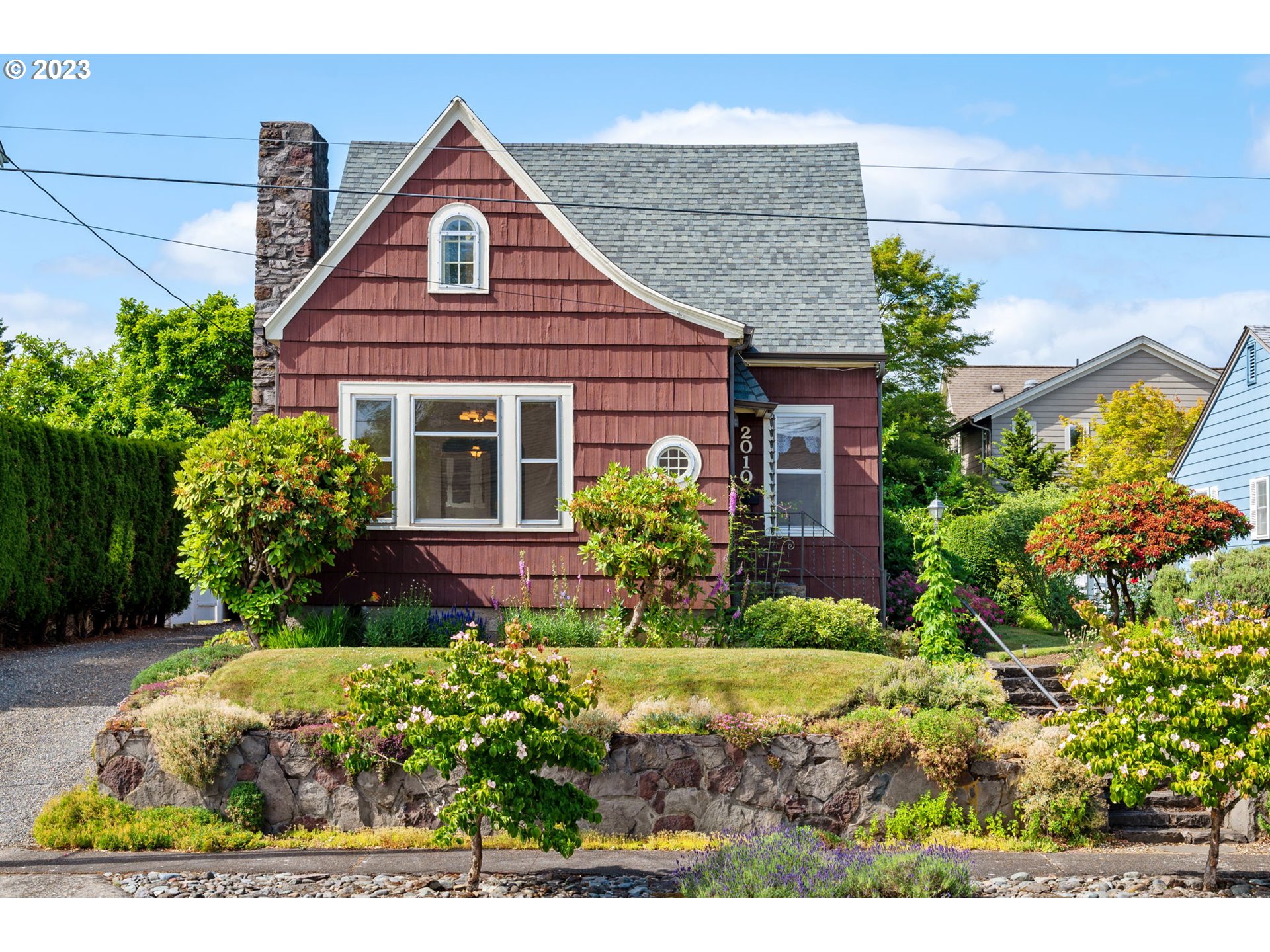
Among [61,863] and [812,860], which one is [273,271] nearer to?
[61,863]

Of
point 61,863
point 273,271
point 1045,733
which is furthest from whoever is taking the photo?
point 273,271

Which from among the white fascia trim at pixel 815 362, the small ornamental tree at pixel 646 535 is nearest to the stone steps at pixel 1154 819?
the small ornamental tree at pixel 646 535

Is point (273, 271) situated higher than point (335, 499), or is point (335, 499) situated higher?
point (273, 271)

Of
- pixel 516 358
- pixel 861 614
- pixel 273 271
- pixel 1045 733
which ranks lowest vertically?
pixel 1045 733

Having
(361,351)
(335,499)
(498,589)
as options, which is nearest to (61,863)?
(335,499)

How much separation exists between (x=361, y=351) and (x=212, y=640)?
3.62m

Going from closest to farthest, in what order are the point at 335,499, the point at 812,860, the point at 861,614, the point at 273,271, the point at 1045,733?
the point at 812,860
the point at 1045,733
the point at 335,499
the point at 861,614
the point at 273,271

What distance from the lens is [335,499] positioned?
11547 millimetres

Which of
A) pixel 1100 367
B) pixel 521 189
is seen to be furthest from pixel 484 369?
pixel 1100 367

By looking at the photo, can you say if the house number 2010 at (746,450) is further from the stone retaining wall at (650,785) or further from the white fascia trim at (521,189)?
the stone retaining wall at (650,785)

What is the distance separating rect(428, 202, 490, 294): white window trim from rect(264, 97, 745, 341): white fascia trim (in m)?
0.57

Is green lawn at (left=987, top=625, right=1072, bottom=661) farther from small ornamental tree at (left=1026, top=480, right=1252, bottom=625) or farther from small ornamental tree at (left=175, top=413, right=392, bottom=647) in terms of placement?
small ornamental tree at (left=175, top=413, right=392, bottom=647)

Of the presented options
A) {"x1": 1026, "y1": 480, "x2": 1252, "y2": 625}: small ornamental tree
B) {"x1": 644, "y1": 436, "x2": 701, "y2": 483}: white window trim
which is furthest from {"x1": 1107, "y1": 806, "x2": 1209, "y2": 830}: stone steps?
{"x1": 644, "y1": 436, "x2": 701, "y2": 483}: white window trim

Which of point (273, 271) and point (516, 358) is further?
point (273, 271)
